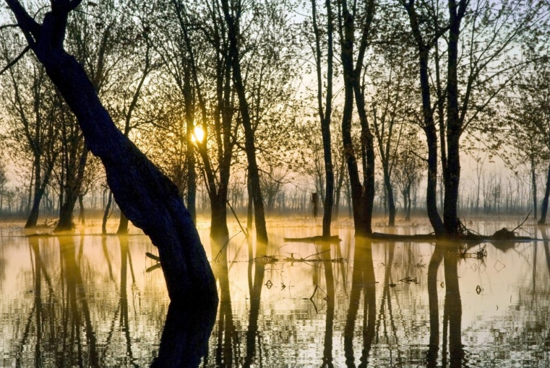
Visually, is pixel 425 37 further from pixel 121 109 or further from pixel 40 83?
pixel 40 83

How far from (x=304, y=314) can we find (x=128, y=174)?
3160 mm

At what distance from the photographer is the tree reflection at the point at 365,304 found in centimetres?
706

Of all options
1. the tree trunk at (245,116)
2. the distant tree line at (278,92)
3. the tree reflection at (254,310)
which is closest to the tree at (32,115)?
the distant tree line at (278,92)

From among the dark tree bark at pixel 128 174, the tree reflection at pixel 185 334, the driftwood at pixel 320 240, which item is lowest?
the driftwood at pixel 320 240

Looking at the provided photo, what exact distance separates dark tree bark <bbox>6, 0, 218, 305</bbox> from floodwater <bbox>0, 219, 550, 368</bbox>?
873 mm

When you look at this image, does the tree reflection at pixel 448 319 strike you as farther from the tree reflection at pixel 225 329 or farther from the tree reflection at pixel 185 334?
the tree reflection at pixel 185 334

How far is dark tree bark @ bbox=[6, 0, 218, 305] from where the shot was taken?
969cm

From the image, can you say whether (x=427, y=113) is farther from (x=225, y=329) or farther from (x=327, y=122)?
(x=225, y=329)

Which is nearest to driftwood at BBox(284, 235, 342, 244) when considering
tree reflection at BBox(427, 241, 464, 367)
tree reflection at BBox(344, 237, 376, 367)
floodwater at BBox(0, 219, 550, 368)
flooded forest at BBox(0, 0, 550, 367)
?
flooded forest at BBox(0, 0, 550, 367)

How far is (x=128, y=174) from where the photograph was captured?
965cm

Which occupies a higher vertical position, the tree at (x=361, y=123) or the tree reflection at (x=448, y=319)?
the tree at (x=361, y=123)

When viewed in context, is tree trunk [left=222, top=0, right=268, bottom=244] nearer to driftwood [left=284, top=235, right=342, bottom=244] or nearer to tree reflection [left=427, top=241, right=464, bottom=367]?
driftwood [left=284, top=235, right=342, bottom=244]

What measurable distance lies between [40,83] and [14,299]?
120ft

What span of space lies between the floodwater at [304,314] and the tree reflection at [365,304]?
0.07 feet
